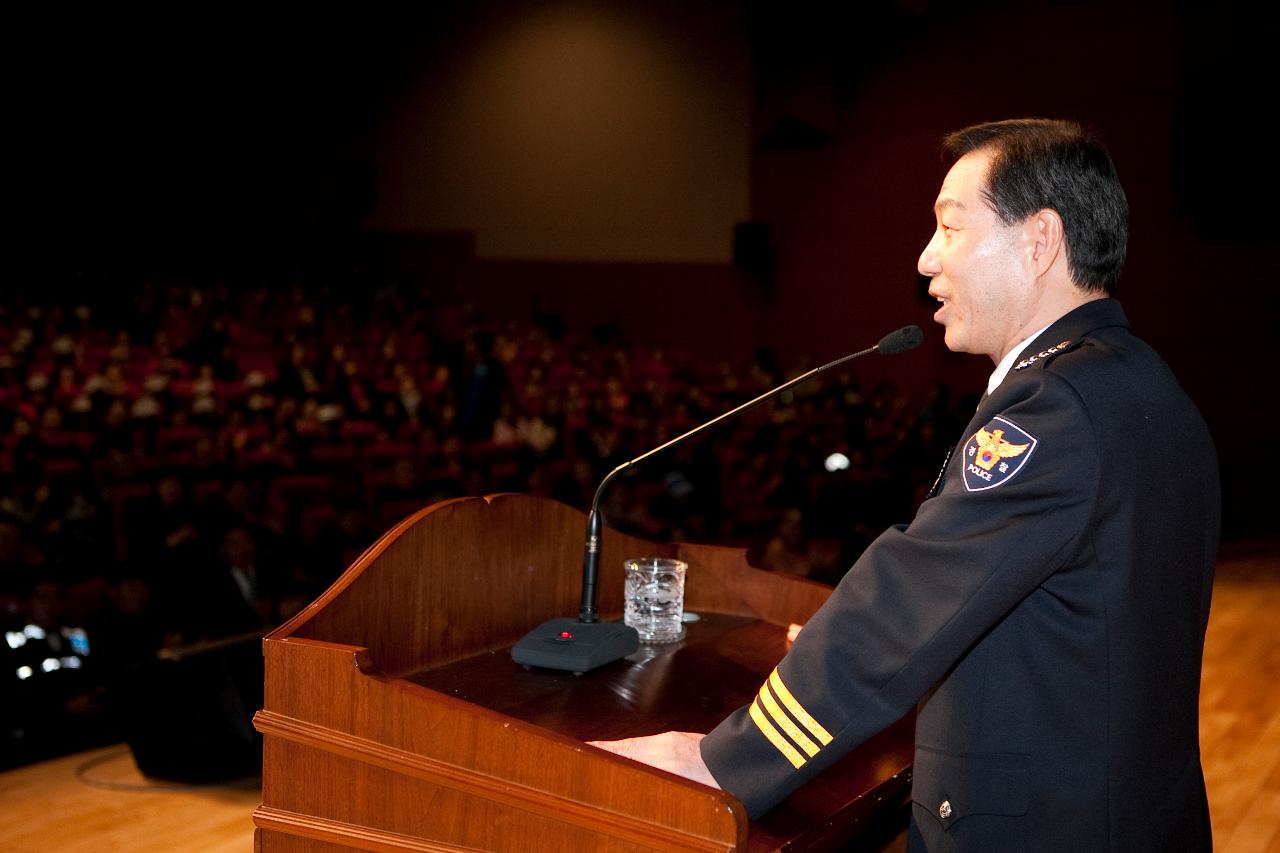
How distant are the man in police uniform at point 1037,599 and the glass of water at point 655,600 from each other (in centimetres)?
31

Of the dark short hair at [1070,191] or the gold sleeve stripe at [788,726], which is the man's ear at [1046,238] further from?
the gold sleeve stripe at [788,726]

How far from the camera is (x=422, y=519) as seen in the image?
85 centimetres

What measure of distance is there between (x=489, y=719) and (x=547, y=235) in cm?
815

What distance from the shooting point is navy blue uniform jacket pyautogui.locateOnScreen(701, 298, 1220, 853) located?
0.61 metres

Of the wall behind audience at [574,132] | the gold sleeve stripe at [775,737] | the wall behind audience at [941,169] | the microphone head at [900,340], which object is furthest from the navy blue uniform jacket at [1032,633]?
the wall behind audience at [574,132]

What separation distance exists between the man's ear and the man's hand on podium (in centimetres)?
34

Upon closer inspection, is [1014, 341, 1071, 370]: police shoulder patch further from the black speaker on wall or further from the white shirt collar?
the black speaker on wall

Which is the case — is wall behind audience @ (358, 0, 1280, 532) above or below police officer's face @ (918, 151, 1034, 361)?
above

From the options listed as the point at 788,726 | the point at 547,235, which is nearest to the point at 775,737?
the point at 788,726

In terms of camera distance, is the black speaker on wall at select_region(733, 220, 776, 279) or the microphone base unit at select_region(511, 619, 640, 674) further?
the black speaker on wall at select_region(733, 220, 776, 279)

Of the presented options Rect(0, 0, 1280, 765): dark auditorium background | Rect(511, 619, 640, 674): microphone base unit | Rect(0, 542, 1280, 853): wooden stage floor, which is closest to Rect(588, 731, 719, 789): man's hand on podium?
Rect(511, 619, 640, 674): microphone base unit

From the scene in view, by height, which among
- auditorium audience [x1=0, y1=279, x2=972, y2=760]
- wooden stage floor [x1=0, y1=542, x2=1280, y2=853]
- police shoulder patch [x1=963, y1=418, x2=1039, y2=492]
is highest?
police shoulder patch [x1=963, y1=418, x2=1039, y2=492]

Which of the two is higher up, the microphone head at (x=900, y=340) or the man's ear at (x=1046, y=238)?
the man's ear at (x=1046, y=238)

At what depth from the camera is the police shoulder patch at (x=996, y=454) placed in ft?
2.00
